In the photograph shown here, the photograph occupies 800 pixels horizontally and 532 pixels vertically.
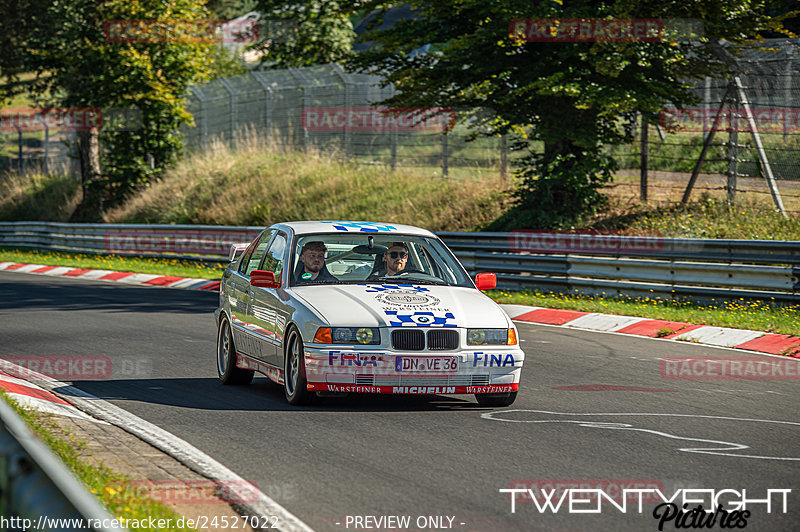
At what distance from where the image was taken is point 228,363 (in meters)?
10.2

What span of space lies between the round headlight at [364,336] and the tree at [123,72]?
29257mm

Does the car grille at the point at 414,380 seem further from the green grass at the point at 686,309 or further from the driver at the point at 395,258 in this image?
the green grass at the point at 686,309

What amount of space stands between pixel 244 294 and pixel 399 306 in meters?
2.14

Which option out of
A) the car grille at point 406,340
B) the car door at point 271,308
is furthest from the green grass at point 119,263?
the car grille at point 406,340

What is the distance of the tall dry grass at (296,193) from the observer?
83.6 ft

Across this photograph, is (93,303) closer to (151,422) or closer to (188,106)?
(151,422)

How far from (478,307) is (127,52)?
96.3ft

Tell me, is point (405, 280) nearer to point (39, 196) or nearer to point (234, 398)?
point (234, 398)

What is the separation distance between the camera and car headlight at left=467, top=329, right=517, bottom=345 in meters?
8.48

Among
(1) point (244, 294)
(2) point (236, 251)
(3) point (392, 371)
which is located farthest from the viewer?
(2) point (236, 251)

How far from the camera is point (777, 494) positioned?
5801mm

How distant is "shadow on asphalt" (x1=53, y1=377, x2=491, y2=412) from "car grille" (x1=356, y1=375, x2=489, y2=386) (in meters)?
0.34

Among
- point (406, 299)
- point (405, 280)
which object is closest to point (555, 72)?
point (405, 280)

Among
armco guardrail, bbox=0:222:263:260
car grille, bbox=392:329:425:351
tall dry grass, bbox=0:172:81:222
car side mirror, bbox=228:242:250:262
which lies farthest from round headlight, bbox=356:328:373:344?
tall dry grass, bbox=0:172:81:222
